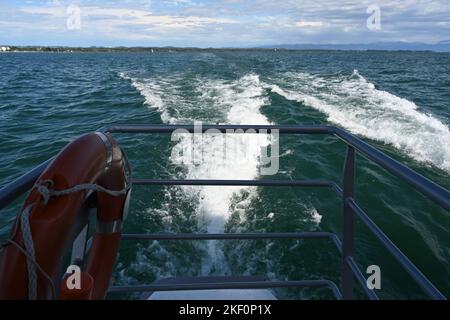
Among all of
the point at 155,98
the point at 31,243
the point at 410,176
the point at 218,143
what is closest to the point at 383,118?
the point at 218,143

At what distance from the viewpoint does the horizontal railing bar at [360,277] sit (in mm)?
1370

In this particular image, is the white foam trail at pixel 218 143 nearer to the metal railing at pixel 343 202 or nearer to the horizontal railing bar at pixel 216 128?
the metal railing at pixel 343 202

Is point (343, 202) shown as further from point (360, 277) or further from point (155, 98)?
point (155, 98)

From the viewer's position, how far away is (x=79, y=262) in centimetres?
153

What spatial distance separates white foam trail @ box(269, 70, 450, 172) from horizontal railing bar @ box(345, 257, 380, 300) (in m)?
5.84

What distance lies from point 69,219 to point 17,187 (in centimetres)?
18

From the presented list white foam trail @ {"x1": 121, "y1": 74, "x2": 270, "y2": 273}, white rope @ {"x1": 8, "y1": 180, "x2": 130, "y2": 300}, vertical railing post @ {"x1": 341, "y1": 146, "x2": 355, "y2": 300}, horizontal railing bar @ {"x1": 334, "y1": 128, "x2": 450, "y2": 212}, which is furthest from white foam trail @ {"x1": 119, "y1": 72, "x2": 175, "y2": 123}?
white rope @ {"x1": 8, "y1": 180, "x2": 130, "y2": 300}

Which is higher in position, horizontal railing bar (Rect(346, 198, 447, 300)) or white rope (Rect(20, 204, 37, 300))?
white rope (Rect(20, 204, 37, 300))

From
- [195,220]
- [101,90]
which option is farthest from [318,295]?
[101,90]

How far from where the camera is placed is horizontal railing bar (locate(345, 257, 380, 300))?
1.37 m

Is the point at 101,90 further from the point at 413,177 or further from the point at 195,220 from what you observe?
the point at 413,177

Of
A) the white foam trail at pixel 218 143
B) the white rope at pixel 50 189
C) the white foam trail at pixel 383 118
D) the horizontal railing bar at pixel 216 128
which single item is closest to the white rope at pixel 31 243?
the white rope at pixel 50 189

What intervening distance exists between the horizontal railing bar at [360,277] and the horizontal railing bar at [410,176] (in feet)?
1.39

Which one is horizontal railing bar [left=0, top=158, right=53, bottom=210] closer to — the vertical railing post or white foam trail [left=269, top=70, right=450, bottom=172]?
the vertical railing post
